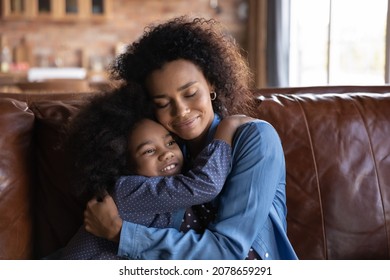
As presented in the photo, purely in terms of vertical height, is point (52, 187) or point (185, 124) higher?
point (185, 124)

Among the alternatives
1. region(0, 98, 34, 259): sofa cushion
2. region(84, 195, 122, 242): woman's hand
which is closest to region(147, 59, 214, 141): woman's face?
region(84, 195, 122, 242): woman's hand

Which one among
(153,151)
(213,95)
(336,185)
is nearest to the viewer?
A: (153,151)

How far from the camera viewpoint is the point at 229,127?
4.67 ft

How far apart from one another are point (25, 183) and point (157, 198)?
54 cm

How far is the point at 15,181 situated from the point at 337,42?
10.6ft

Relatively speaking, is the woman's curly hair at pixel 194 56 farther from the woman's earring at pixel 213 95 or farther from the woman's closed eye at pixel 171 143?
the woman's closed eye at pixel 171 143

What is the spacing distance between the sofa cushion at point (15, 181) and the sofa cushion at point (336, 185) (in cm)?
71

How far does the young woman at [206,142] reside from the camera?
1.34 m

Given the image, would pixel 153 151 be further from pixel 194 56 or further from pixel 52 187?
pixel 52 187

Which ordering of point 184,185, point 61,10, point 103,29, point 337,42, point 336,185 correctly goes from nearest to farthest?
point 184,185, point 336,185, point 337,42, point 61,10, point 103,29

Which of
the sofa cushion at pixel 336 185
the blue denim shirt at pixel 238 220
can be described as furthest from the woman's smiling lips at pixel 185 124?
the sofa cushion at pixel 336 185

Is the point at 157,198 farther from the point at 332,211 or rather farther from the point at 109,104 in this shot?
the point at 332,211

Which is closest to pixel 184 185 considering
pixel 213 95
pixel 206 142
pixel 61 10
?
pixel 206 142

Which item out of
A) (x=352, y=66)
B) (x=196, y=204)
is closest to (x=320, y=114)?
(x=196, y=204)
